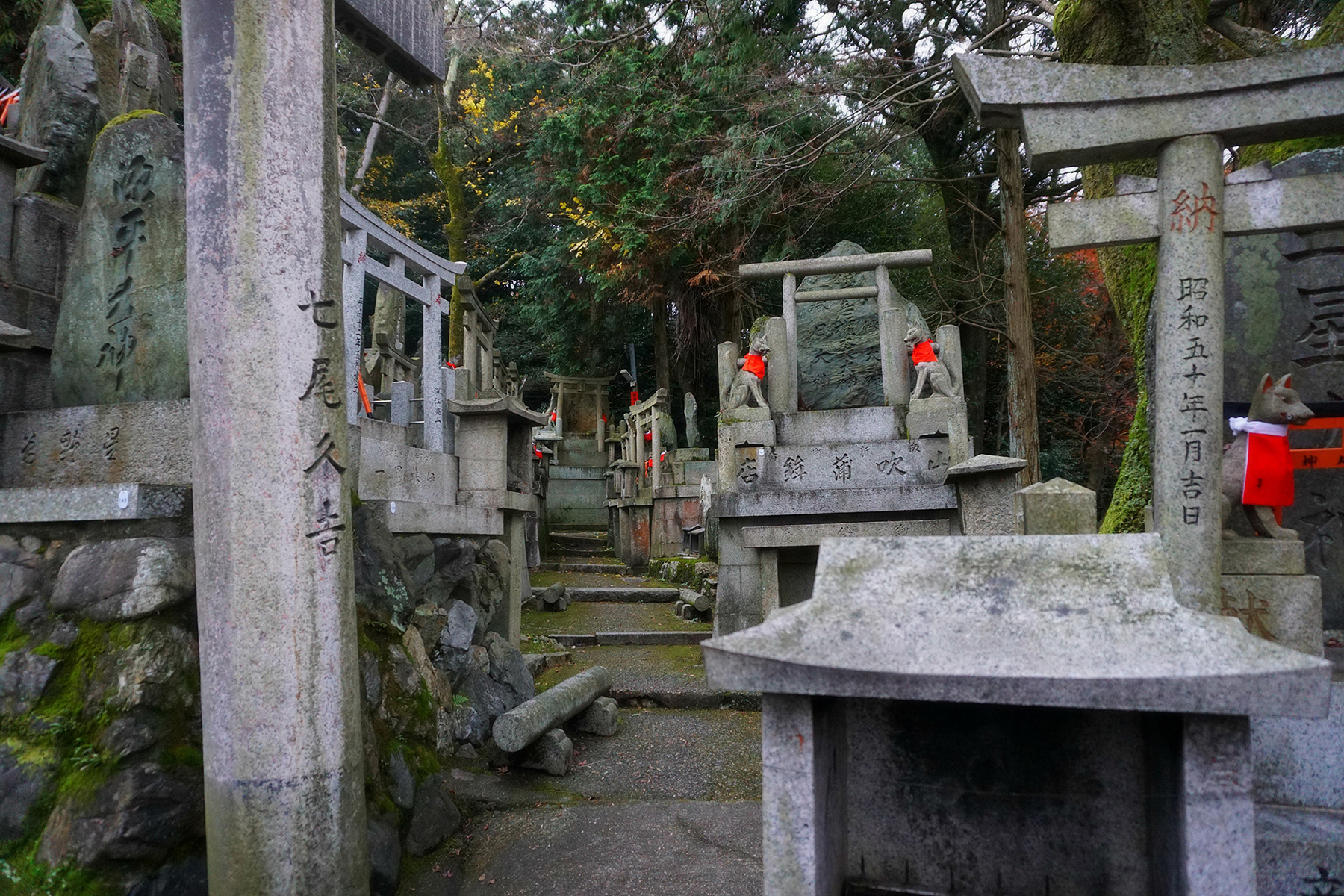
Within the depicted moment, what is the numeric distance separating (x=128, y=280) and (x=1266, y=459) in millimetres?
5825

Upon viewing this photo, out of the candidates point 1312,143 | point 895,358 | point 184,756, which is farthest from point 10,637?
point 1312,143

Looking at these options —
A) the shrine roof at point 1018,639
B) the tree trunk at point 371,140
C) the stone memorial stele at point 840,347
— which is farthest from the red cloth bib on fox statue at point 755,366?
the tree trunk at point 371,140

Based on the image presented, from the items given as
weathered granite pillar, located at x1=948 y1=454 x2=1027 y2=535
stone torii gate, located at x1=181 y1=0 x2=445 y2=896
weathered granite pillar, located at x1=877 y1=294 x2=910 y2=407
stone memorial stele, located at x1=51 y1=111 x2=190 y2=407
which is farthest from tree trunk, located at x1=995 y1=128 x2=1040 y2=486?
stone memorial stele, located at x1=51 y1=111 x2=190 y2=407

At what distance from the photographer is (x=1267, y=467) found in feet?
12.0

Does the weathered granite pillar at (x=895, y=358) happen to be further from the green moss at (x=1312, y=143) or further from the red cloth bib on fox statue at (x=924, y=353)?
the green moss at (x=1312, y=143)

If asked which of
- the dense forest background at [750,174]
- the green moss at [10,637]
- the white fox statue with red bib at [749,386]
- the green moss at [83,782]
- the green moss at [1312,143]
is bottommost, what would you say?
the green moss at [83,782]

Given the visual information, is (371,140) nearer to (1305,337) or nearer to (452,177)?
(452,177)

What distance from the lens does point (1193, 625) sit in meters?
2.03

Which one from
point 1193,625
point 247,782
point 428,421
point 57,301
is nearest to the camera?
point 1193,625

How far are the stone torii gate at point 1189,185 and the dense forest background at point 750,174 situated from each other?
259 cm

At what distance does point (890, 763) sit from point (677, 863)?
5.00 ft

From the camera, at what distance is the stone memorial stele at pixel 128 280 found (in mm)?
4234

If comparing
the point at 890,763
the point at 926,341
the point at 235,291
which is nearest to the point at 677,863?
the point at 890,763

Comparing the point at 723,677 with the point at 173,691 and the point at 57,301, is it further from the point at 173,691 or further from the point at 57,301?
the point at 57,301
